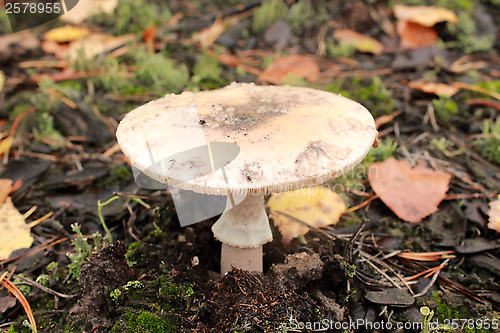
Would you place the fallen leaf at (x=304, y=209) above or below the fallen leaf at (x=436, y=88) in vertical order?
below

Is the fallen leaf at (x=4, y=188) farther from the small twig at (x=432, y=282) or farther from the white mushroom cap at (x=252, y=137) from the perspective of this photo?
the small twig at (x=432, y=282)

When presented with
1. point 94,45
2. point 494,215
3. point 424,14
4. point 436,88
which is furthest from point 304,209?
point 424,14

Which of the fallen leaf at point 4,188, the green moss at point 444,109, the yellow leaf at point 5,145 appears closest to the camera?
the fallen leaf at point 4,188

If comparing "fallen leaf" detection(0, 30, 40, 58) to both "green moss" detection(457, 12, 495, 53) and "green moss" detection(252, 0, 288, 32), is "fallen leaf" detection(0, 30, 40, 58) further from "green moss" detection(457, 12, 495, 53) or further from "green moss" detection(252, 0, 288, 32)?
"green moss" detection(457, 12, 495, 53)

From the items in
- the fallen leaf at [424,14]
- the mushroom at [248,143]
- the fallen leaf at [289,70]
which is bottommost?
the fallen leaf at [289,70]

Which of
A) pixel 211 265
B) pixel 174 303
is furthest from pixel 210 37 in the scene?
pixel 174 303

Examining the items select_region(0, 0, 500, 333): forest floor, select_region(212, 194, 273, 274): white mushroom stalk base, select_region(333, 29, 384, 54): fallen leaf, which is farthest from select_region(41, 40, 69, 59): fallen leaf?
select_region(212, 194, 273, 274): white mushroom stalk base

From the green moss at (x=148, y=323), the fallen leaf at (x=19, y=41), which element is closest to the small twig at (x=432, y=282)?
the green moss at (x=148, y=323)

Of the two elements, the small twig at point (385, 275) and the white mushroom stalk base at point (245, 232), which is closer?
the white mushroom stalk base at point (245, 232)
